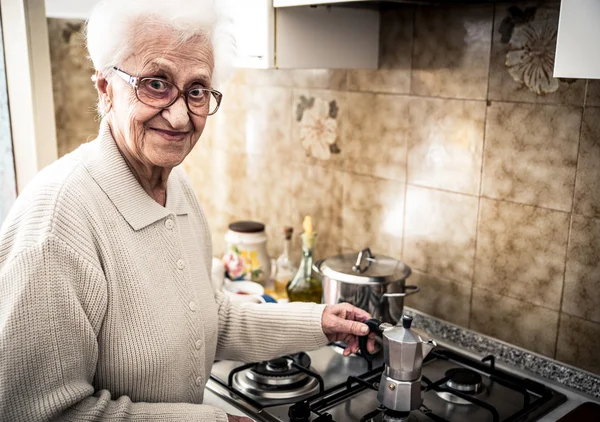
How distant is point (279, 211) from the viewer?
216 centimetres

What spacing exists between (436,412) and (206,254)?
604 mm

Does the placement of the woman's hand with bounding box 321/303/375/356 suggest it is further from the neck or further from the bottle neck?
the bottle neck

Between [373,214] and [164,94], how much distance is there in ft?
2.98

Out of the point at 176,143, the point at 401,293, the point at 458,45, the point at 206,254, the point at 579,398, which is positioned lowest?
the point at 579,398

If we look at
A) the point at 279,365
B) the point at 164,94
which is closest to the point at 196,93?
the point at 164,94

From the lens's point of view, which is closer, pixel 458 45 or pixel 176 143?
pixel 176 143

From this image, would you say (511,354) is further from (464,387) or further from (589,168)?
(589,168)

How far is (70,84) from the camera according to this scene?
2564mm

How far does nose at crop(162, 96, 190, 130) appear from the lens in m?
1.08

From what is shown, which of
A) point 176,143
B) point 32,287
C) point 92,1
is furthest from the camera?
point 92,1

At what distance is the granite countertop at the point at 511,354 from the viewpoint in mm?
1420

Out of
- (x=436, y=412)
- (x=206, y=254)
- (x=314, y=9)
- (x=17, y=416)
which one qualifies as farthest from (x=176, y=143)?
(x=436, y=412)

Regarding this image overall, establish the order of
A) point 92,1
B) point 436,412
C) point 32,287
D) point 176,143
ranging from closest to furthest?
point 32,287 → point 176,143 → point 436,412 → point 92,1

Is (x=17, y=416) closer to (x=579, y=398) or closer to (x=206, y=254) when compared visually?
(x=206, y=254)
